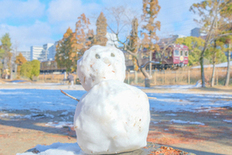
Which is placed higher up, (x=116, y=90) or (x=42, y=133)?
(x=116, y=90)

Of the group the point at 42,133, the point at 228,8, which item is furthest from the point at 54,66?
the point at 42,133

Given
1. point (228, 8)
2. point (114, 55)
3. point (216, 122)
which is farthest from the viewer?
point (228, 8)

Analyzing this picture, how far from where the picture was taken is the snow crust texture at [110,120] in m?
2.06

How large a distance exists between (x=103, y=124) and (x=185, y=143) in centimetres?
284

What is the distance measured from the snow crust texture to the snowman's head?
0.95 feet

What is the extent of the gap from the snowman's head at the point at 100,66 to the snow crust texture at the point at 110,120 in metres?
0.29

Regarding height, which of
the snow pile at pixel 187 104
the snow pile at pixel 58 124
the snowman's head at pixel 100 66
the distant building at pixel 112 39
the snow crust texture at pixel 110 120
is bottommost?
the snow pile at pixel 187 104

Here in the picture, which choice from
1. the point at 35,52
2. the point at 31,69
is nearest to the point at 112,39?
the point at 31,69

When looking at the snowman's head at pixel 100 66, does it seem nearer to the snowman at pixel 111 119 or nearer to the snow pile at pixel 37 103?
the snowman at pixel 111 119

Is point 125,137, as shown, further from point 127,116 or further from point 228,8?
point 228,8

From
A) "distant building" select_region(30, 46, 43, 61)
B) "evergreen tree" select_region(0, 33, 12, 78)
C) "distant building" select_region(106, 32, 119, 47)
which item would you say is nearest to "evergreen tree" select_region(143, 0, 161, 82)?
"distant building" select_region(106, 32, 119, 47)

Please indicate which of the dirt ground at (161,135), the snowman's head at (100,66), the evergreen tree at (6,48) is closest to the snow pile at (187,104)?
the dirt ground at (161,135)

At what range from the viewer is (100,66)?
250 cm

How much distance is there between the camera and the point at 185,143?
13.8 ft
